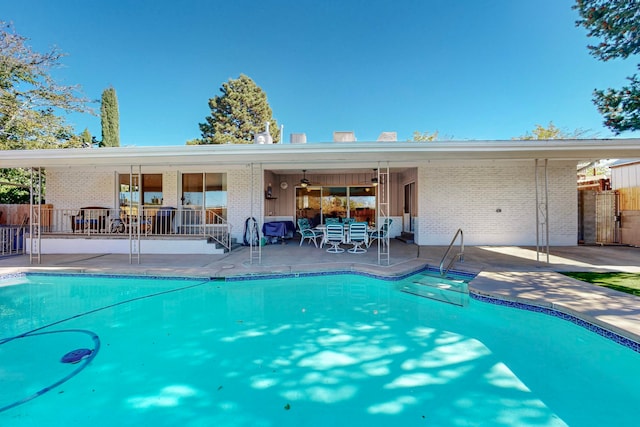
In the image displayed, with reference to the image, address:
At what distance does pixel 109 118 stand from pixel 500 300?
24.2 meters

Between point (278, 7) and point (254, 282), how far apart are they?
1142 centimetres

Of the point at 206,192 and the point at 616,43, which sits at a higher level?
the point at 616,43

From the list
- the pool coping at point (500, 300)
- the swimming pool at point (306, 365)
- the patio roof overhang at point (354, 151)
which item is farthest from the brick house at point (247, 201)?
the swimming pool at point (306, 365)

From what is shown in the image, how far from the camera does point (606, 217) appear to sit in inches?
376

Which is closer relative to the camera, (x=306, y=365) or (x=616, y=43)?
(x=306, y=365)

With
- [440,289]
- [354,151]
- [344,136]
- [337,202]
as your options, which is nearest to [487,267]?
→ [440,289]

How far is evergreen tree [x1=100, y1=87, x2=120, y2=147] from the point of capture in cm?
1911

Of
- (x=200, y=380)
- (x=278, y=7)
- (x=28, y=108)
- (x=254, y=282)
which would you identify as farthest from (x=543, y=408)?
(x=28, y=108)

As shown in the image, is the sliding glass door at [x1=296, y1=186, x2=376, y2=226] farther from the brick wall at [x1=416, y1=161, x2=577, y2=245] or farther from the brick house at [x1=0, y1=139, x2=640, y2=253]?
the brick wall at [x1=416, y1=161, x2=577, y2=245]

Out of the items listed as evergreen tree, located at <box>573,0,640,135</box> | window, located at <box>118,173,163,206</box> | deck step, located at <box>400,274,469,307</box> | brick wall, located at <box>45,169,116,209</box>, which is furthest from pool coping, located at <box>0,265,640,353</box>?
evergreen tree, located at <box>573,0,640,135</box>

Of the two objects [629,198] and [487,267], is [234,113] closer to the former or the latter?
[487,267]

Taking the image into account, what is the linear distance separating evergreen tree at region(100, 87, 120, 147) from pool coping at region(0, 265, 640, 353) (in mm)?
16707

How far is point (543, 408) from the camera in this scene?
2.31m

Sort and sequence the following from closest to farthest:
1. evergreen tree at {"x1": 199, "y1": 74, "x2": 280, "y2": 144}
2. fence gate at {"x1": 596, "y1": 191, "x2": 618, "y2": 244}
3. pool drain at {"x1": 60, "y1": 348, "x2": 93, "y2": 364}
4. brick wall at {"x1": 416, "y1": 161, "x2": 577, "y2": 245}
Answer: pool drain at {"x1": 60, "y1": 348, "x2": 93, "y2": 364} → brick wall at {"x1": 416, "y1": 161, "x2": 577, "y2": 245} → fence gate at {"x1": 596, "y1": 191, "x2": 618, "y2": 244} → evergreen tree at {"x1": 199, "y1": 74, "x2": 280, "y2": 144}
